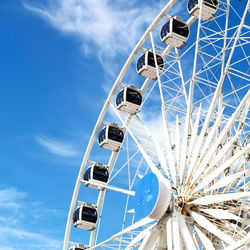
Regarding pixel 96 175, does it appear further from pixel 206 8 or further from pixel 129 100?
pixel 206 8

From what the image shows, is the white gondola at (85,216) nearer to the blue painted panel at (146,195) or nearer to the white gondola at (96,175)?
the white gondola at (96,175)

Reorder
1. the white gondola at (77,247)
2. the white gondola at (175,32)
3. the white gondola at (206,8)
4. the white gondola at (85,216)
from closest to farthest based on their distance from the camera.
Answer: the white gondola at (206,8)
the white gondola at (175,32)
the white gondola at (85,216)
the white gondola at (77,247)

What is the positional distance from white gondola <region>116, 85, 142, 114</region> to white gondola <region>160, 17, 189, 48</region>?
Answer: 7.53 ft

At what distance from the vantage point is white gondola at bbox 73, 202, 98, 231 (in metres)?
20.5

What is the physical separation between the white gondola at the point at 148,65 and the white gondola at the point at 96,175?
13.9ft

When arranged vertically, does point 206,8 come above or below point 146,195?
above

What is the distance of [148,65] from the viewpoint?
64.8ft

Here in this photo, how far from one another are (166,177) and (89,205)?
21.0 ft

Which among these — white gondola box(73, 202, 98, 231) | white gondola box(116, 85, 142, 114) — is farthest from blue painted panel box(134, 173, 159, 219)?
white gondola box(73, 202, 98, 231)

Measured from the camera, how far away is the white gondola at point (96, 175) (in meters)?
20.4

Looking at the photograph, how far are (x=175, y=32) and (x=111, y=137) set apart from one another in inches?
192

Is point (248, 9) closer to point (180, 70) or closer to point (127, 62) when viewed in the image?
point (180, 70)

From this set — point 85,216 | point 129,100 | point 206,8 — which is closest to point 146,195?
point 129,100

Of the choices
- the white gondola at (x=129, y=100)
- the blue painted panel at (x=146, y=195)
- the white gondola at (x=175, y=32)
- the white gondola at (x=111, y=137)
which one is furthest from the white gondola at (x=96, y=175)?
the white gondola at (x=175, y=32)
